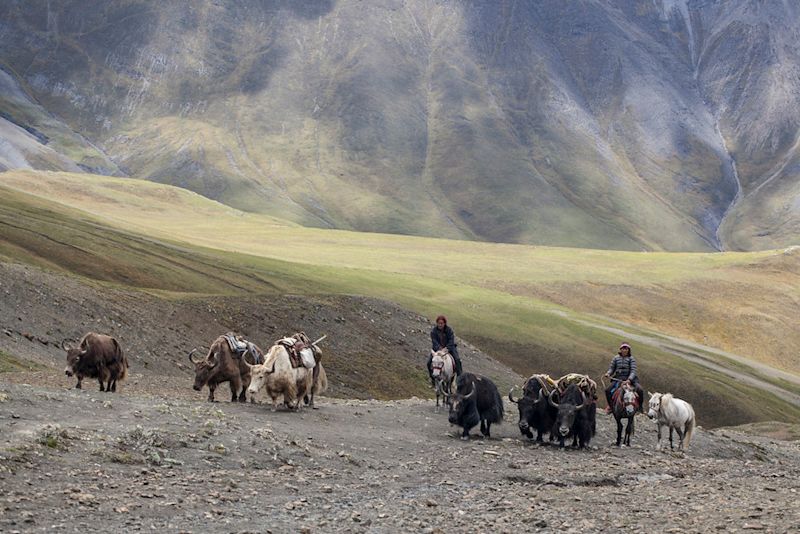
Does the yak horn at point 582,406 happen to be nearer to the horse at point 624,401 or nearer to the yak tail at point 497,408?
the horse at point 624,401

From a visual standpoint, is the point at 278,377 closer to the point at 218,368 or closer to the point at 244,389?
the point at 218,368

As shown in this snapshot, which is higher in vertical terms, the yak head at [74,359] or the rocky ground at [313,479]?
the yak head at [74,359]

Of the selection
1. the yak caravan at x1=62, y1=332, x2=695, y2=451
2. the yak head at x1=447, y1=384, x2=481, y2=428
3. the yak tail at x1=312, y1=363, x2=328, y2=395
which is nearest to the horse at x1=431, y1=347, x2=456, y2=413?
the yak caravan at x1=62, y1=332, x2=695, y2=451

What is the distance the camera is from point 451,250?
145500mm

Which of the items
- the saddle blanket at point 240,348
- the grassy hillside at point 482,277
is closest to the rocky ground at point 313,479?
the saddle blanket at point 240,348

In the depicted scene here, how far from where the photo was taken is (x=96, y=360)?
27.0 m

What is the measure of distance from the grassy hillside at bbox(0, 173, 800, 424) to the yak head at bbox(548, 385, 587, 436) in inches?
1573

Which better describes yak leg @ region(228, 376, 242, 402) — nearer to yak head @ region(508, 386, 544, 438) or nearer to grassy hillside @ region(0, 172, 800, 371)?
yak head @ region(508, 386, 544, 438)

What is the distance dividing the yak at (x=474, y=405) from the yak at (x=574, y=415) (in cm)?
167

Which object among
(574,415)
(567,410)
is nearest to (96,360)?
(567,410)

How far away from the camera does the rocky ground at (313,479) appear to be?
15.6m

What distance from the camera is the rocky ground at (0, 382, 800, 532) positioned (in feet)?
51.3

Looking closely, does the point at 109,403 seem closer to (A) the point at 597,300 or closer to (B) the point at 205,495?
(B) the point at 205,495

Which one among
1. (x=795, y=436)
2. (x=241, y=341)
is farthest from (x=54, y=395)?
(x=795, y=436)
